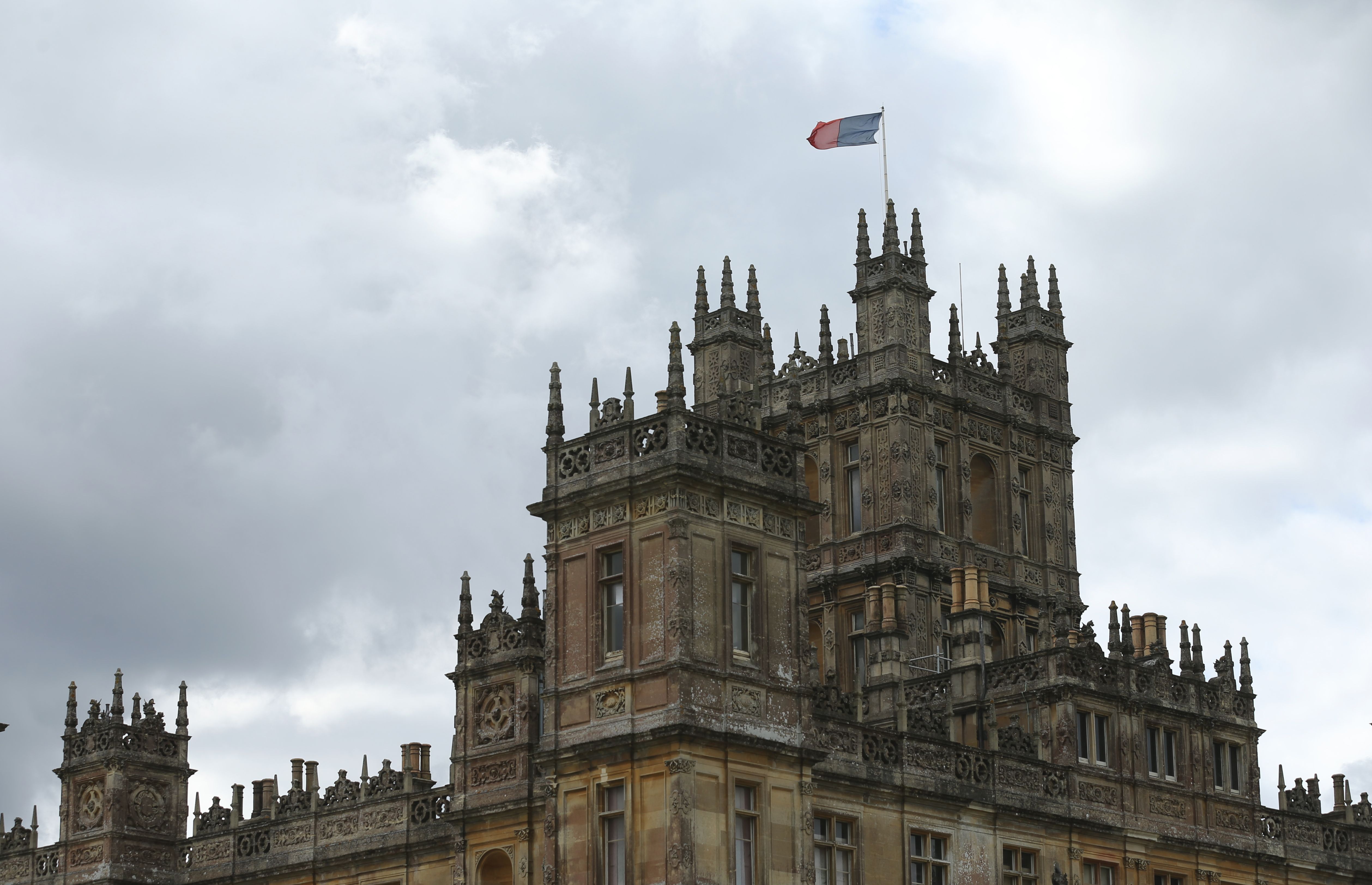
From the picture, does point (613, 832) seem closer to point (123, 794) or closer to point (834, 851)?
point (834, 851)

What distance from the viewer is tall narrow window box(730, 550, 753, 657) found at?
54.1 metres

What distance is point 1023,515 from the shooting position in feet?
273

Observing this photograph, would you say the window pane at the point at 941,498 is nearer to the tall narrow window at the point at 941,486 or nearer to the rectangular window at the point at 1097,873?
the tall narrow window at the point at 941,486

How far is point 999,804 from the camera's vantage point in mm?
61719

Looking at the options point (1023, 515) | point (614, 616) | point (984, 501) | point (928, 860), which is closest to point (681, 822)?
point (614, 616)

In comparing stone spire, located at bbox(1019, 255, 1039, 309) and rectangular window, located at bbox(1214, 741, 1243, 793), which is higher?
stone spire, located at bbox(1019, 255, 1039, 309)

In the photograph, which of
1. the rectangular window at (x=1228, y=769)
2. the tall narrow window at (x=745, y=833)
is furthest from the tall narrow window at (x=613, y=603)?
the rectangular window at (x=1228, y=769)

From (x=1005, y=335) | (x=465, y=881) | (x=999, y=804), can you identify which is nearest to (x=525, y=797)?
(x=465, y=881)

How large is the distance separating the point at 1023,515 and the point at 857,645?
8937 millimetres

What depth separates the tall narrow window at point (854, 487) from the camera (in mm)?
79938

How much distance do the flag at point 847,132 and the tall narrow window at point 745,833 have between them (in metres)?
31.3

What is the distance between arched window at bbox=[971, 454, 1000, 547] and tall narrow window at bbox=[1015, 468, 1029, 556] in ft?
2.80

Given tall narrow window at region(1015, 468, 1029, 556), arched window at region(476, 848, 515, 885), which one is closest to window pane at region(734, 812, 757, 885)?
arched window at region(476, 848, 515, 885)

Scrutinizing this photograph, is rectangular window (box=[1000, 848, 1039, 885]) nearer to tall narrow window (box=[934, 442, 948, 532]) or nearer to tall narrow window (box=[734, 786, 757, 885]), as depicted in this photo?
tall narrow window (box=[734, 786, 757, 885])
